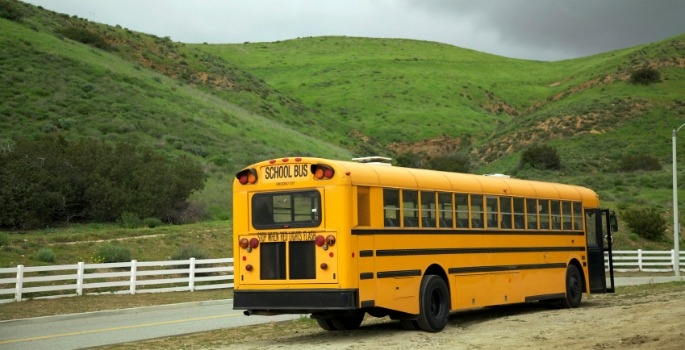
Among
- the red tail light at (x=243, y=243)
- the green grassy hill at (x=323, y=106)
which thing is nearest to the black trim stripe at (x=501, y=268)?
the red tail light at (x=243, y=243)

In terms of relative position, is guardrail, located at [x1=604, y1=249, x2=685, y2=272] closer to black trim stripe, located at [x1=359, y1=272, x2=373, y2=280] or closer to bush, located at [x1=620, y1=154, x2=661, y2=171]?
bush, located at [x1=620, y1=154, x2=661, y2=171]

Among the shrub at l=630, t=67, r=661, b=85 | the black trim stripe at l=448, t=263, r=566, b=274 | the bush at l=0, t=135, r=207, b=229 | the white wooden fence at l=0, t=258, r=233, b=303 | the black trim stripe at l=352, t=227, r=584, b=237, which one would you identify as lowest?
the white wooden fence at l=0, t=258, r=233, b=303

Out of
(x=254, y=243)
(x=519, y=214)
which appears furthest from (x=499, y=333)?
(x=519, y=214)

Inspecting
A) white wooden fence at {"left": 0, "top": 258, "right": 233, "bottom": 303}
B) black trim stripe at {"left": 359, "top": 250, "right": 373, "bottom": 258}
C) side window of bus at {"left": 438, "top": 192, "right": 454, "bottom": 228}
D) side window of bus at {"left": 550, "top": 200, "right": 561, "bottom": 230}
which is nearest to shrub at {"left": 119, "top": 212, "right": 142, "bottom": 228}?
white wooden fence at {"left": 0, "top": 258, "right": 233, "bottom": 303}

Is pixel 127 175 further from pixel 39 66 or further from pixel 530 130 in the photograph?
→ pixel 530 130

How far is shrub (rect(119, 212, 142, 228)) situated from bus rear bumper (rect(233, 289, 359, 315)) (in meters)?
24.6

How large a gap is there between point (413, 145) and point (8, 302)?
7807 cm

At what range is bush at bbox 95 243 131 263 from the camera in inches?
1249

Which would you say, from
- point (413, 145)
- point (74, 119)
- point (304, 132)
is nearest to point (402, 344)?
point (74, 119)

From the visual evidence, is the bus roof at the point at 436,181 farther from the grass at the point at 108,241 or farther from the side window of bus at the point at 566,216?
the grass at the point at 108,241

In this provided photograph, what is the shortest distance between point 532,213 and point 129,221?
23318mm

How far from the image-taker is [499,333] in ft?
50.8

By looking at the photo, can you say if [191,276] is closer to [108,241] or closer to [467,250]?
[108,241]

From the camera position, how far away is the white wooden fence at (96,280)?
24.6 meters
